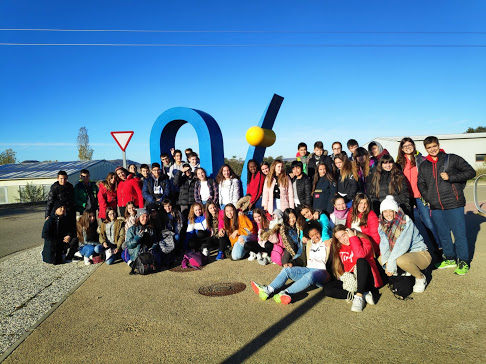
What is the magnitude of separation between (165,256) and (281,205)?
2.34 meters

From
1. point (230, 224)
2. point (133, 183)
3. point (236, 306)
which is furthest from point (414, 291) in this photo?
point (133, 183)

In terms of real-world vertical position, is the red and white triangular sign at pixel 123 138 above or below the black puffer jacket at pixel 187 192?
above

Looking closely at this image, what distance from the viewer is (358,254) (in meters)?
4.49

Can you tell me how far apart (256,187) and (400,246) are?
3.39 metres

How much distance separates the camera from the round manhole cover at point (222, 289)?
5.01 meters

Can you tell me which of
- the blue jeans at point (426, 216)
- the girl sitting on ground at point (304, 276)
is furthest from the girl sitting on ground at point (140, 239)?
the blue jeans at point (426, 216)

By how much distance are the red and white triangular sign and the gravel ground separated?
104 inches

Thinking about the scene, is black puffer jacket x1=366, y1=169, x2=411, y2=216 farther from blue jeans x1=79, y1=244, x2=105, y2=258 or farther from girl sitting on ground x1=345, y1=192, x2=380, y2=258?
A: blue jeans x1=79, y1=244, x2=105, y2=258

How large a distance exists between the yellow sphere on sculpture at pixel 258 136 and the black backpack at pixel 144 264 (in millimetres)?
3703

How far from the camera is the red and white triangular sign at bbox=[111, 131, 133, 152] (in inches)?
326

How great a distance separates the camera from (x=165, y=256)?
6656 mm

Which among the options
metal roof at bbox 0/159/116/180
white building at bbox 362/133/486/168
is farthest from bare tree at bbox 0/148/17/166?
white building at bbox 362/133/486/168

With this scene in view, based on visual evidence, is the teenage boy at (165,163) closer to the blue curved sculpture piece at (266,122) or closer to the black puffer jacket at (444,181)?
the blue curved sculpture piece at (266,122)

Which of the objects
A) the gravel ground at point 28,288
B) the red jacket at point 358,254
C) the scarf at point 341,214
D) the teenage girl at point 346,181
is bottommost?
the gravel ground at point 28,288
